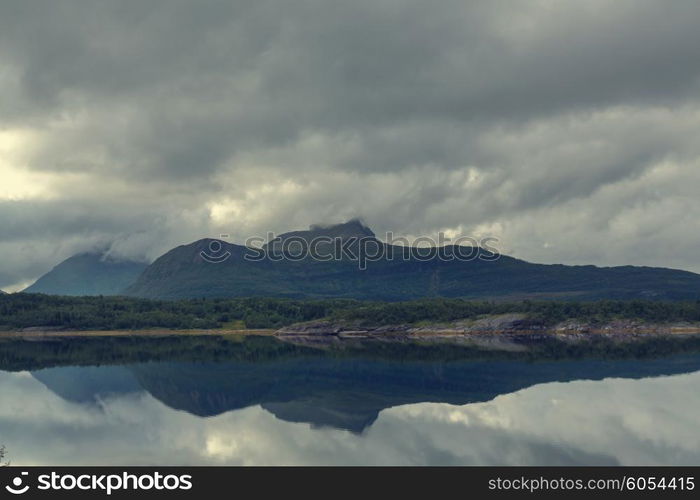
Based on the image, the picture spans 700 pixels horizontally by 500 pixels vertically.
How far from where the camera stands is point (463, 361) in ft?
445

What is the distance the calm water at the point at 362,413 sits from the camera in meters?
52.7

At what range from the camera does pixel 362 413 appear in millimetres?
72750

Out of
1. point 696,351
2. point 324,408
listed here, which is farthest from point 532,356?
point 324,408

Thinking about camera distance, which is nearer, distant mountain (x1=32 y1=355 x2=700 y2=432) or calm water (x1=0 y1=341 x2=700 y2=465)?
calm water (x1=0 y1=341 x2=700 y2=465)

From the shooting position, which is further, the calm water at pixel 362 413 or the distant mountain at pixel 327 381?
the distant mountain at pixel 327 381

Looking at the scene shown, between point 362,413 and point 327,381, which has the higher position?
point 362,413

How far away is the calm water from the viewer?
52.7 metres

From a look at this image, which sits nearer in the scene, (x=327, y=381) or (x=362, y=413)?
(x=362, y=413)
